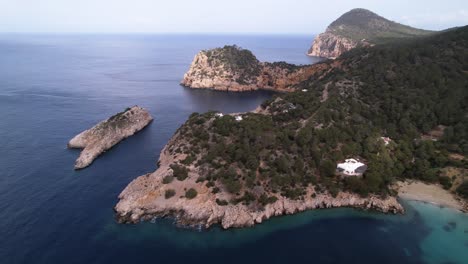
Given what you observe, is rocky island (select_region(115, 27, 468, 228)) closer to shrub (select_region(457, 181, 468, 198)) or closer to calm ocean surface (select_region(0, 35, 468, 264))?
shrub (select_region(457, 181, 468, 198))

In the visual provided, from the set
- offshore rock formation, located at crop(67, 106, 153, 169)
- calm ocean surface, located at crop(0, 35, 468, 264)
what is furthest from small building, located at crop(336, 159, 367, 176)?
offshore rock formation, located at crop(67, 106, 153, 169)

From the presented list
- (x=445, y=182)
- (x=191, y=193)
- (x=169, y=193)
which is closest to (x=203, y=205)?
(x=191, y=193)

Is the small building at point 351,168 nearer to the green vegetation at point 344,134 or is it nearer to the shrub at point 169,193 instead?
the green vegetation at point 344,134

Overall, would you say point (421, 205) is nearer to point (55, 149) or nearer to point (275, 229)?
point (275, 229)

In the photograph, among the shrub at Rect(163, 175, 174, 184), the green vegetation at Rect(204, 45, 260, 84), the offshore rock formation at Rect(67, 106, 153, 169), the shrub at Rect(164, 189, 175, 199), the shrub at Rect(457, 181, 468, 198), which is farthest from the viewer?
the green vegetation at Rect(204, 45, 260, 84)

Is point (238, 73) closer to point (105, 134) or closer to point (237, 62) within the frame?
point (237, 62)

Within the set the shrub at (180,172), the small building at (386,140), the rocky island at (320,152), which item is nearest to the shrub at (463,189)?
the rocky island at (320,152)
